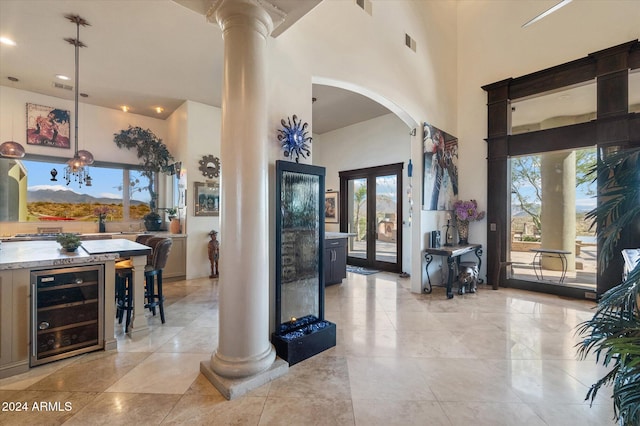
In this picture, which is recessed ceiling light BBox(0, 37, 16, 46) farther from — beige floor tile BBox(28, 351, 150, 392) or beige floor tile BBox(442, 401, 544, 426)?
beige floor tile BBox(442, 401, 544, 426)

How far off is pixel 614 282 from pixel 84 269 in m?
7.09

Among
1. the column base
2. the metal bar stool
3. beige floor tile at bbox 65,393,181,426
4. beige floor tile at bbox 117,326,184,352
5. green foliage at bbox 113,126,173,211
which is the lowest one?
beige floor tile at bbox 117,326,184,352

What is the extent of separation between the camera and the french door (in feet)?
22.5

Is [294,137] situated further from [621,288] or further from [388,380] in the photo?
[621,288]

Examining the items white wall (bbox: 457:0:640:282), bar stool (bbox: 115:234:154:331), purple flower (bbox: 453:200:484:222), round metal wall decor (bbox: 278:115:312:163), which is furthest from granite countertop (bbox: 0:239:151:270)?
white wall (bbox: 457:0:640:282)

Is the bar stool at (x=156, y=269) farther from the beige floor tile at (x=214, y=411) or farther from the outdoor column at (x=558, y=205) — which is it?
the outdoor column at (x=558, y=205)

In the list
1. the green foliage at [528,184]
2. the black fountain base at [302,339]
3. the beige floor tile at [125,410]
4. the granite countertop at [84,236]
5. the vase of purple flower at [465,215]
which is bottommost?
the beige floor tile at [125,410]

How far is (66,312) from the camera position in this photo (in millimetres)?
2684

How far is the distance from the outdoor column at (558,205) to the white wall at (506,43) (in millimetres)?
995

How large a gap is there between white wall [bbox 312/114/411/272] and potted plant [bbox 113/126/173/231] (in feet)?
13.7

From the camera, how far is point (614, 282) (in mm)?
4367

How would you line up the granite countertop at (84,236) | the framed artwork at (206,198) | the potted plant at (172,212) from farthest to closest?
the potted plant at (172,212)
the framed artwork at (206,198)
the granite countertop at (84,236)

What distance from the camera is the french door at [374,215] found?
6863mm

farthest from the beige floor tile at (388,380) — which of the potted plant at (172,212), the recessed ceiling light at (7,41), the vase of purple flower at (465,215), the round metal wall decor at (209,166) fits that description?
the recessed ceiling light at (7,41)
